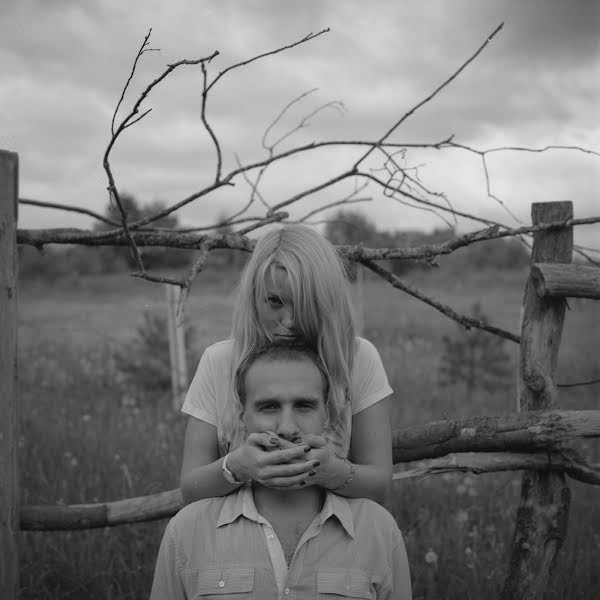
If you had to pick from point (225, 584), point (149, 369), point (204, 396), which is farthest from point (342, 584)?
point (149, 369)

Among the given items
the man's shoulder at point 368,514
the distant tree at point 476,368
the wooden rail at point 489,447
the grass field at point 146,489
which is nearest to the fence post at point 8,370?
the wooden rail at point 489,447

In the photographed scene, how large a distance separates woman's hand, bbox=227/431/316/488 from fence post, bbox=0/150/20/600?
1.07m

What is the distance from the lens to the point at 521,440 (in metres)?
2.44

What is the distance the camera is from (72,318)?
45.3 ft

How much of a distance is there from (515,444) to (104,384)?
15.5 ft

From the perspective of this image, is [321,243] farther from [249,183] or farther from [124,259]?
[124,259]

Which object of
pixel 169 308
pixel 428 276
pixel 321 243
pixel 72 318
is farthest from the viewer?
pixel 428 276

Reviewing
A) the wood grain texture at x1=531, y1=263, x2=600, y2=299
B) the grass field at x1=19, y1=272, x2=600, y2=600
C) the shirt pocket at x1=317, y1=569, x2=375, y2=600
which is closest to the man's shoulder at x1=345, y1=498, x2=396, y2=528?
the shirt pocket at x1=317, y1=569, x2=375, y2=600

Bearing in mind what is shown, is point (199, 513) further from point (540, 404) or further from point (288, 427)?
point (540, 404)

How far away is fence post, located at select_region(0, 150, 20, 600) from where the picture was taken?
2.31 metres

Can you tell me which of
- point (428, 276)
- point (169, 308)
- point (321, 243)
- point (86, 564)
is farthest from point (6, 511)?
point (428, 276)

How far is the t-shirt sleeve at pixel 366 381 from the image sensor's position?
2043 millimetres

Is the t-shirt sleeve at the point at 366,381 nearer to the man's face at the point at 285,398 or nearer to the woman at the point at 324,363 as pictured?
the woman at the point at 324,363

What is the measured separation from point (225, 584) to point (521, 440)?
130cm
